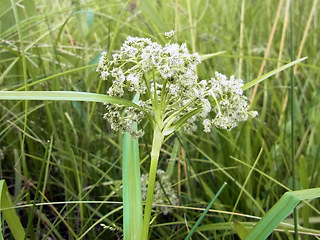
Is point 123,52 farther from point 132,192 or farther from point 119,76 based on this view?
point 132,192

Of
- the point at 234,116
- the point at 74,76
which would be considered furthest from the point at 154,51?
the point at 74,76

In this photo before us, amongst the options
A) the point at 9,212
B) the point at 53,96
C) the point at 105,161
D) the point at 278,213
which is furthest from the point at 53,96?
the point at 105,161

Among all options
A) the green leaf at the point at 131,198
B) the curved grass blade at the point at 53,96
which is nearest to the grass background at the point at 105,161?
the green leaf at the point at 131,198

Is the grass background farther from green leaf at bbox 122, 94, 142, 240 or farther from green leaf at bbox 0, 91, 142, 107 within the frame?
green leaf at bbox 0, 91, 142, 107

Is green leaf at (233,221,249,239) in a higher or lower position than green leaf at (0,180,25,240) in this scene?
lower

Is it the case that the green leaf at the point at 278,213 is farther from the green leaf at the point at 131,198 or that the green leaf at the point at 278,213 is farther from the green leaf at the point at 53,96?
the green leaf at the point at 53,96

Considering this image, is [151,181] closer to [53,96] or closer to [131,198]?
[131,198]

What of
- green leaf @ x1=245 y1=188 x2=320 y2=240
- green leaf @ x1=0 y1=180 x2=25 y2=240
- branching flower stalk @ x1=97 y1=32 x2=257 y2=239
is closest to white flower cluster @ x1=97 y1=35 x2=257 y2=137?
Result: branching flower stalk @ x1=97 y1=32 x2=257 y2=239
